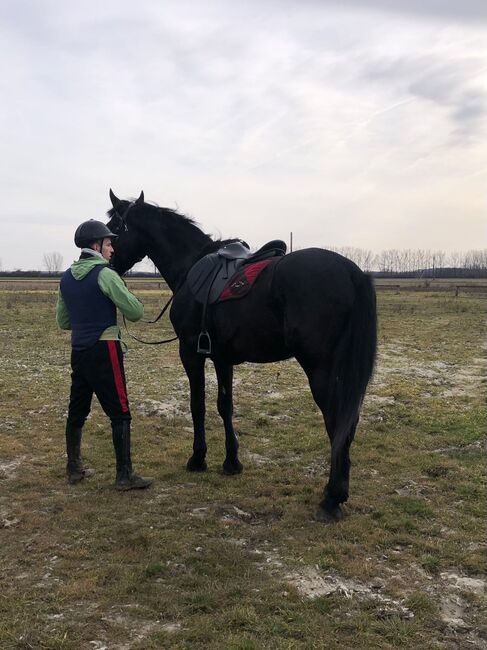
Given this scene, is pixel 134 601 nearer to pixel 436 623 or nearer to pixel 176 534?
→ pixel 176 534

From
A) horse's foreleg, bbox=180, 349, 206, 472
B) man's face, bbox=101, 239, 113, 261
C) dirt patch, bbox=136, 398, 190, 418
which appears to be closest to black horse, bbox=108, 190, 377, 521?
horse's foreleg, bbox=180, 349, 206, 472

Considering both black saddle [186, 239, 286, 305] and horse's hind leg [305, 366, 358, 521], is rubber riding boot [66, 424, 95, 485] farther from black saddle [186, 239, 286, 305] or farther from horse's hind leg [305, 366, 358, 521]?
horse's hind leg [305, 366, 358, 521]

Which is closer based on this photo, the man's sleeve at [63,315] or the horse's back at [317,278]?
the horse's back at [317,278]

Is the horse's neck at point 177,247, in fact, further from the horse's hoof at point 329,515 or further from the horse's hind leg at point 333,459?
the horse's hoof at point 329,515

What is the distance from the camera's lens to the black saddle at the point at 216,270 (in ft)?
16.0

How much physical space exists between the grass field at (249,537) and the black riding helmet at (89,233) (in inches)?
92.1

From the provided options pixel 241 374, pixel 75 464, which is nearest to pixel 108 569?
pixel 75 464

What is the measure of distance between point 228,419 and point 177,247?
1983 millimetres

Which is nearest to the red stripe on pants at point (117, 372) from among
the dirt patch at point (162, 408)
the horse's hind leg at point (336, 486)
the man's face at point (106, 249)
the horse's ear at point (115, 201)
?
the man's face at point (106, 249)

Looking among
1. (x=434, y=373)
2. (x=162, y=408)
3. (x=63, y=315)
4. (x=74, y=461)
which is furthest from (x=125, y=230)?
(x=434, y=373)

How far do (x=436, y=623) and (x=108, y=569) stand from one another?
2.03 meters

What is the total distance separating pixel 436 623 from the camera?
9.16 ft

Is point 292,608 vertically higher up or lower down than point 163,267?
lower down

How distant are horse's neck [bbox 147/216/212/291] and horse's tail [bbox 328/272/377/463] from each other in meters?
2.11
